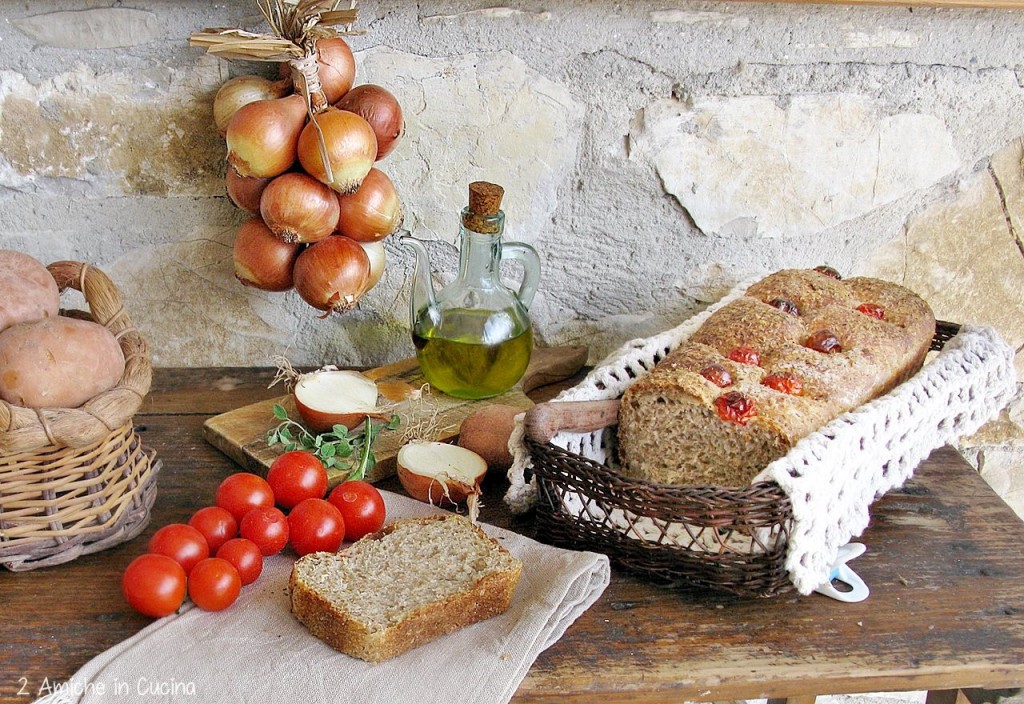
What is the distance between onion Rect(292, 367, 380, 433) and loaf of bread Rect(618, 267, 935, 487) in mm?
349

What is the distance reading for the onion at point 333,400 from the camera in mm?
1194

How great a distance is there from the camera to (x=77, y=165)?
1.33m

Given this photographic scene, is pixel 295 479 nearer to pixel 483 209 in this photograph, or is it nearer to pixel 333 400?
pixel 333 400

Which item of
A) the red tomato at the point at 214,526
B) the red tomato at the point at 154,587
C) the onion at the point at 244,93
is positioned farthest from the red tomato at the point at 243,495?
the onion at the point at 244,93

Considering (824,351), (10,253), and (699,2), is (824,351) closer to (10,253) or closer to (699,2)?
(699,2)

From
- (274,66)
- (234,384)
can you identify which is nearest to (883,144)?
(274,66)

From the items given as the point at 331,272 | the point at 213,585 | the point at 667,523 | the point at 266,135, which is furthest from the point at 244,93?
the point at 667,523

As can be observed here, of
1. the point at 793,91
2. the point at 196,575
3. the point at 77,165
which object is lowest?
the point at 196,575

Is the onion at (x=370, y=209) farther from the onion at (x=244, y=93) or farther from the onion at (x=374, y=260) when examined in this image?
the onion at (x=244, y=93)

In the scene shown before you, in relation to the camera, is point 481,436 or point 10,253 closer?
point 10,253

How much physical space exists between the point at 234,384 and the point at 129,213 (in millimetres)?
288

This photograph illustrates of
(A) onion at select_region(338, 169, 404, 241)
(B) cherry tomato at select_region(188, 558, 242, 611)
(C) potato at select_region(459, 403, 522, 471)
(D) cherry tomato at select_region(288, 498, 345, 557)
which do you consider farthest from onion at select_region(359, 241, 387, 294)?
(B) cherry tomato at select_region(188, 558, 242, 611)

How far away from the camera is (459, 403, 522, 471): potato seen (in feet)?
3.76

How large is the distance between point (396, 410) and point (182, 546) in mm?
402
